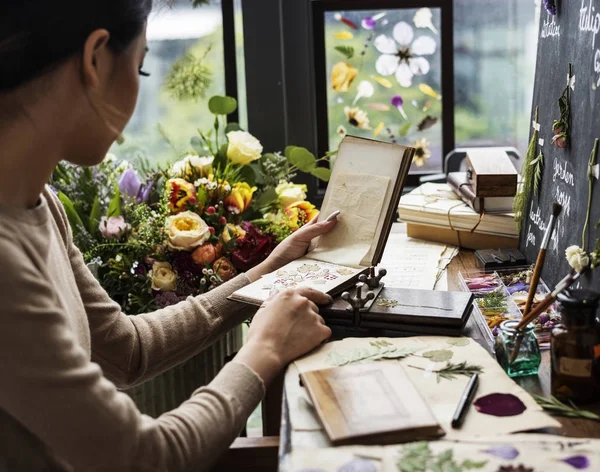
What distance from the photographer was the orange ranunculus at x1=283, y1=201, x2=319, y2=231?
1.80 meters

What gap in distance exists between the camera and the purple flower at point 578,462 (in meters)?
0.83

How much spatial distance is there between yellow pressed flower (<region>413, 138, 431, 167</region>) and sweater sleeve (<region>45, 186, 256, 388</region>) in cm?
102

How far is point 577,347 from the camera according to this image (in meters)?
1.00

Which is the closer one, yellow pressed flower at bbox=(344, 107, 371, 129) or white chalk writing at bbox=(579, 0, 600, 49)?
white chalk writing at bbox=(579, 0, 600, 49)

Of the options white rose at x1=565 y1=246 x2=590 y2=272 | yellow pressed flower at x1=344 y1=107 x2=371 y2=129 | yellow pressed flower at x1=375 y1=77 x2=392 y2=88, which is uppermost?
yellow pressed flower at x1=375 y1=77 x2=392 y2=88

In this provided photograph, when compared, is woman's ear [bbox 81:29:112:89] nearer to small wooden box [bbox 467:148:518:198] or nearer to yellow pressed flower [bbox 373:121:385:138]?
small wooden box [bbox 467:148:518:198]

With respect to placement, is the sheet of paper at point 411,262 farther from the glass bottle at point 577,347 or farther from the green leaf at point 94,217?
the green leaf at point 94,217

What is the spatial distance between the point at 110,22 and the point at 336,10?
4.51 ft

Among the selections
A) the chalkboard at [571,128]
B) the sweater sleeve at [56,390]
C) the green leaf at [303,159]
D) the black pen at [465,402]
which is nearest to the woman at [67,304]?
the sweater sleeve at [56,390]

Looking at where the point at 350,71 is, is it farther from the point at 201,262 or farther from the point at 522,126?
the point at 201,262

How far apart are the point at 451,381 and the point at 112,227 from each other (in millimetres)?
963

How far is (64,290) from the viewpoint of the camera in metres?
1.10

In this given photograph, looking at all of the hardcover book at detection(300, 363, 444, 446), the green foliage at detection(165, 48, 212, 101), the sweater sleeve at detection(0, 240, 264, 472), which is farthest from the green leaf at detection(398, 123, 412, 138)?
the sweater sleeve at detection(0, 240, 264, 472)

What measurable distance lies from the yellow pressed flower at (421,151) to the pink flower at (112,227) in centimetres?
94
